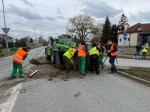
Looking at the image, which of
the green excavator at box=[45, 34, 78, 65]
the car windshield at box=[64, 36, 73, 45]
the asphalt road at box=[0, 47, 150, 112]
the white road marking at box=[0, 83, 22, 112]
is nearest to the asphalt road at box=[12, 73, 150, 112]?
the asphalt road at box=[0, 47, 150, 112]

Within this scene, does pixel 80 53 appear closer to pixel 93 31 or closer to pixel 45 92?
pixel 45 92

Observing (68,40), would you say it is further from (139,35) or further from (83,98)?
(139,35)

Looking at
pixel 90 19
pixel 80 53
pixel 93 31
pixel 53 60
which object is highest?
pixel 90 19

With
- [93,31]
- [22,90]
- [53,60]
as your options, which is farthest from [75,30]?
[22,90]

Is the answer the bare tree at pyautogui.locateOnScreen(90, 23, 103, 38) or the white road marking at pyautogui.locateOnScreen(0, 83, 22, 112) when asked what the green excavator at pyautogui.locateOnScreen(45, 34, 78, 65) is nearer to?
the white road marking at pyautogui.locateOnScreen(0, 83, 22, 112)

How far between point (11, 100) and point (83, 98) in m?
2.11

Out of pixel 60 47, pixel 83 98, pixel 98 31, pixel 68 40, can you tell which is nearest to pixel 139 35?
pixel 98 31

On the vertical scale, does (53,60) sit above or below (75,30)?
below

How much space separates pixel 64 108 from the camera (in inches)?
125

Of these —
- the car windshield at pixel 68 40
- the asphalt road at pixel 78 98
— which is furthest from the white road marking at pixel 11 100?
the car windshield at pixel 68 40

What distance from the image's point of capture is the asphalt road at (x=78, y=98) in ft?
10.5

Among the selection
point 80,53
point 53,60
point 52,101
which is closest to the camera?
point 52,101

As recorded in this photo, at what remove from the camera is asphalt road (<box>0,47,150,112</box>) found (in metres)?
3.19

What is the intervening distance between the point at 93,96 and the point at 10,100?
8.14ft
